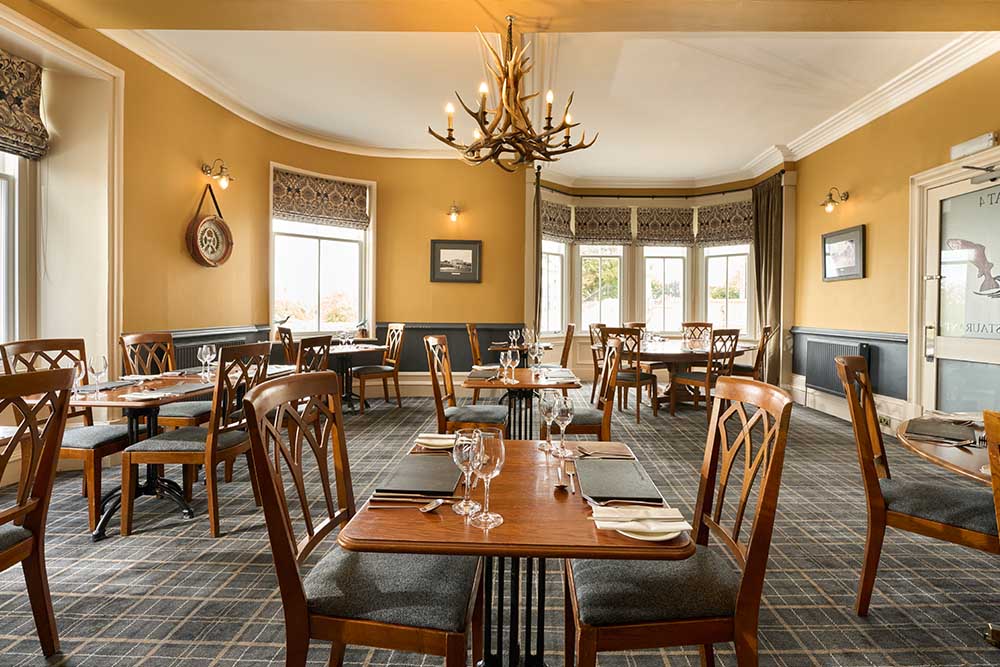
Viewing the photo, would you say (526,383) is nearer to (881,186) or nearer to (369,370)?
(369,370)

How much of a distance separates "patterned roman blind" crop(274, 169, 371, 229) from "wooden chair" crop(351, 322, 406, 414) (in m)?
1.43

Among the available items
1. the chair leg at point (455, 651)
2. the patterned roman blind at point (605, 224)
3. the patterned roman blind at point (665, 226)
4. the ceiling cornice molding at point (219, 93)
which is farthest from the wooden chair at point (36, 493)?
the patterned roman blind at point (665, 226)

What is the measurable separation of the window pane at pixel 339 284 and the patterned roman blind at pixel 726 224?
518 centimetres

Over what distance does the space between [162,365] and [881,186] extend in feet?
21.7

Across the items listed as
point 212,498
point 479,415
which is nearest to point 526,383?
point 479,415

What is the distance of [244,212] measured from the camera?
5766 millimetres

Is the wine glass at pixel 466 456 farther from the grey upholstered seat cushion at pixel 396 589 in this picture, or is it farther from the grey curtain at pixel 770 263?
the grey curtain at pixel 770 263

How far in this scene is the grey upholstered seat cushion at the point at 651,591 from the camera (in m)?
1.32

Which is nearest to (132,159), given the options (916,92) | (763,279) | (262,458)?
(262,458)

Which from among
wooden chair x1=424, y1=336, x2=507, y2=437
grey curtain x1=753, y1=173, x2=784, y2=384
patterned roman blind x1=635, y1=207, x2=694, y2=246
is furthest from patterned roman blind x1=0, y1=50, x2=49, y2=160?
grey curtain x1=753, y1=173, x2=784, y2=384

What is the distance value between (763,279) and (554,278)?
2.96 metres

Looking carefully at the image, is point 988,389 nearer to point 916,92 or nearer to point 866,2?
point 916,92

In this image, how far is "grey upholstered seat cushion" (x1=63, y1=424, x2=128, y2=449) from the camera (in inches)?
113

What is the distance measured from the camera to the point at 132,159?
4199 mm
